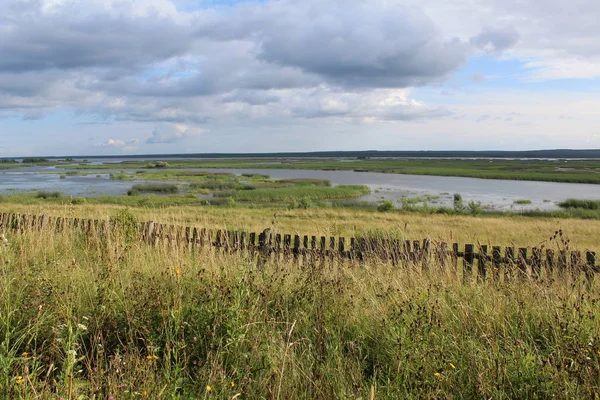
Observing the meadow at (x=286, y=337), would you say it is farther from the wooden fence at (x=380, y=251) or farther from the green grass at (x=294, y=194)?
the green grass at (x=294, y=194)

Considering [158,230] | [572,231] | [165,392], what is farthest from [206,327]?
[572,231]

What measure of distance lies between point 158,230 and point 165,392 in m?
7.28

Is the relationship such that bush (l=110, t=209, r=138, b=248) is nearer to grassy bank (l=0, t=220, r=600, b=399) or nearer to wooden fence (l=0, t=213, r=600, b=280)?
wooden fence (l=0, t=213, r=600, b=280)

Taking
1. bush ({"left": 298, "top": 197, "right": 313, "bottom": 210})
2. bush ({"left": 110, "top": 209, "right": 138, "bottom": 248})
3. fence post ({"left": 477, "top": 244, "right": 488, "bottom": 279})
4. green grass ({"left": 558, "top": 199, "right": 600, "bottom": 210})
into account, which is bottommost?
green grass ({"left": 558, "top": 199, "right": 600, "bottom": 210})

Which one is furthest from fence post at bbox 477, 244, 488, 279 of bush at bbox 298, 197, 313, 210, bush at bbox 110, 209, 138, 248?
bush at bbox 298, 197, 313, 210

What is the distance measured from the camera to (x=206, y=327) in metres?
3.93

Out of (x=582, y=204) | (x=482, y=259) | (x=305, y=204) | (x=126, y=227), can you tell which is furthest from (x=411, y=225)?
(x=582, y=204)

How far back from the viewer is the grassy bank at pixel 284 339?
3209 millimetres

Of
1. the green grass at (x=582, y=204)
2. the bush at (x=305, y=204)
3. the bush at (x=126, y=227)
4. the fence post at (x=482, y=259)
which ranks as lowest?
the green grass at (x=582, y=204)

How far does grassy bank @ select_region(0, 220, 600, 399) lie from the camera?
10.5 feet

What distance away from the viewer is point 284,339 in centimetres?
416

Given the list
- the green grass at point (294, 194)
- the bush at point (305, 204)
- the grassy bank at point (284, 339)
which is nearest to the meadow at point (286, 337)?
the grassy bank at point (284, 339)

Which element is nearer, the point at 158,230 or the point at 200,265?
the point at 200,265

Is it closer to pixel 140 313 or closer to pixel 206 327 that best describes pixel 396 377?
pixel 206 327
